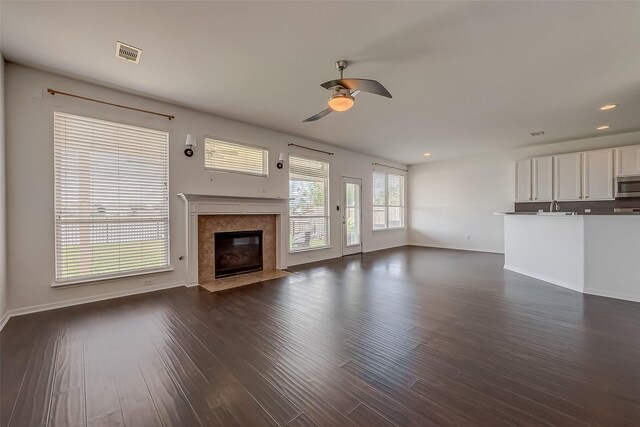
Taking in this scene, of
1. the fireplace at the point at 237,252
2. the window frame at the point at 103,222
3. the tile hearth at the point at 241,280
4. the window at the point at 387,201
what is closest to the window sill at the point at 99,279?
the window frame at the point at 103,222

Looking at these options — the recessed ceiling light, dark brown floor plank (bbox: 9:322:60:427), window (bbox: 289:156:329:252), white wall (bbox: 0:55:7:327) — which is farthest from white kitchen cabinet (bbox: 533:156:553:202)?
white wall (bbox: 0:55:7:327)

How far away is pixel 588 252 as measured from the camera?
3.79m

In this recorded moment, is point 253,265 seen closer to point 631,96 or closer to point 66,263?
point 66,263

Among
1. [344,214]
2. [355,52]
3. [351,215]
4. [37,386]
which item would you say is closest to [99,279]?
[37,386]

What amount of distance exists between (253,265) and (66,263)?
2.76 m

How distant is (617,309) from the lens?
3.16 m

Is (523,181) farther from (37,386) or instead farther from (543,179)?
(37,386)

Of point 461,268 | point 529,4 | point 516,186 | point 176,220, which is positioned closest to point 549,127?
point 516,186

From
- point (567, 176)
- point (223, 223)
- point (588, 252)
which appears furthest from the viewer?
point (567, 176)

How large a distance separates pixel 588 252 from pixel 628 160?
136 inches

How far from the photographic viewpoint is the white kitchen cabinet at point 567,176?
598cm

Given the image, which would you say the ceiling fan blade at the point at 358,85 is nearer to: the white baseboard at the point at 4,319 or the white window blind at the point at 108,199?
the white window blind at the point at 108,199

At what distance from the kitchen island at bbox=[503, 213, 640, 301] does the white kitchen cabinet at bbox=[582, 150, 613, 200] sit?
8.00 ft

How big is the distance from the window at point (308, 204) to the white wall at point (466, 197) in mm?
4172
